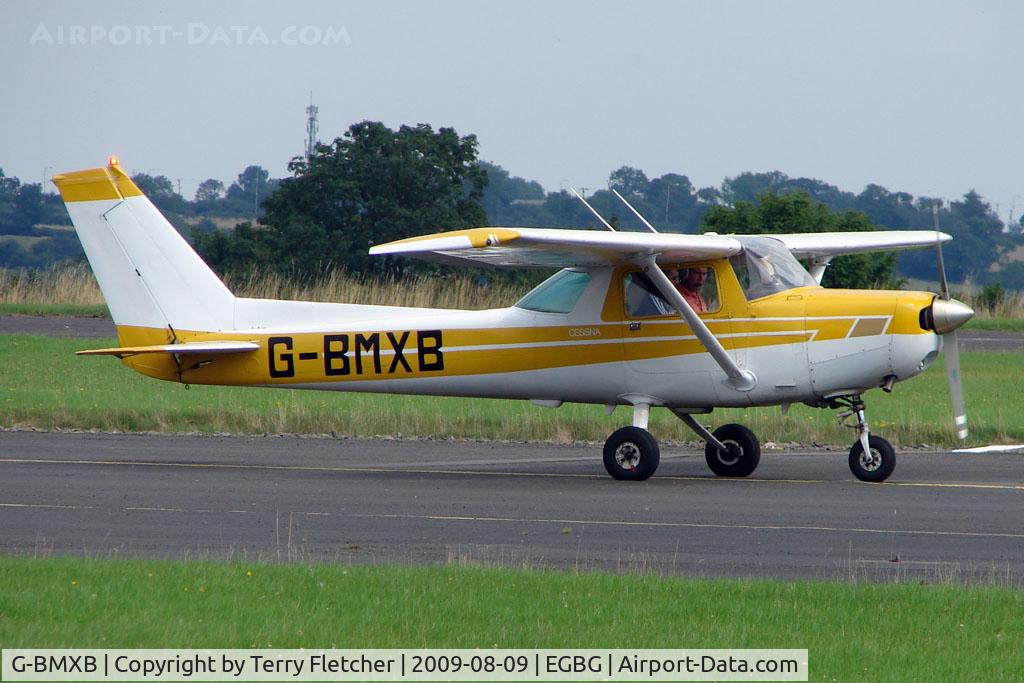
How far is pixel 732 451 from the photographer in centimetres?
1462

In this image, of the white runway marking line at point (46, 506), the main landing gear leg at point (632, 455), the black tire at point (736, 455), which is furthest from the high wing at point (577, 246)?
the white runway marking line at point (46, 506)

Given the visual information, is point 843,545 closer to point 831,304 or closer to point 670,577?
point 670,577

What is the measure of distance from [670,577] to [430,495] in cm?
461

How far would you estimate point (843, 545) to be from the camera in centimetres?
1015

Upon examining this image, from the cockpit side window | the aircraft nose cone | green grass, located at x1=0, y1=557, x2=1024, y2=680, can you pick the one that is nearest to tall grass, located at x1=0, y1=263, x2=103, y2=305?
the cockpit side window

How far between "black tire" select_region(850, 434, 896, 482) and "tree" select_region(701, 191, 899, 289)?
15924 mm

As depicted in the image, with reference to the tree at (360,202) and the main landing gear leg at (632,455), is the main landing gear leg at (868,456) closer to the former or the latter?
the main landing gear leg at (632,455)

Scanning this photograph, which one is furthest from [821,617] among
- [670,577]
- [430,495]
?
[430,495]

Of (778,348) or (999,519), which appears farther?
(778,348)

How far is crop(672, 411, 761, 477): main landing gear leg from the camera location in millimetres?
14562

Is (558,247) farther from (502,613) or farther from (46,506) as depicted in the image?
(502,613)

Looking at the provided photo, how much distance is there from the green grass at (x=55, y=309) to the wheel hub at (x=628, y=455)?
2741 cm

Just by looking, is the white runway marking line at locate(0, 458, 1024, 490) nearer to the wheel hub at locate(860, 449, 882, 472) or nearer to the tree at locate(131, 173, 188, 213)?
the wheel hub at locate(860, 449, 882, 472)

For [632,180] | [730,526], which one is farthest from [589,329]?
[632,180]
